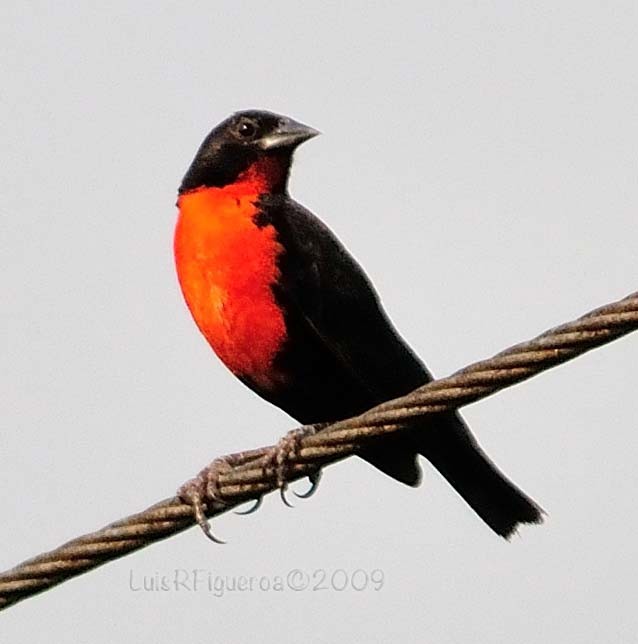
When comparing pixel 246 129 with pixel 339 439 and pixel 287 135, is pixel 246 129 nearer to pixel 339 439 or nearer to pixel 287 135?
pixel 287 135

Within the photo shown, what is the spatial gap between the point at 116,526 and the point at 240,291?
1.75m

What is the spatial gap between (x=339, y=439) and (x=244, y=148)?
8.37 feet

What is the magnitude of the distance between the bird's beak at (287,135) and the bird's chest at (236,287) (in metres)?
0.42

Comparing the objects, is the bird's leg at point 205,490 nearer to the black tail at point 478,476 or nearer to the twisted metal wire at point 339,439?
the twisted metal wire at point 339,439

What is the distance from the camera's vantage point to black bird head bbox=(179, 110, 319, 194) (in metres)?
6.64

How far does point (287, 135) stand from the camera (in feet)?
22.0

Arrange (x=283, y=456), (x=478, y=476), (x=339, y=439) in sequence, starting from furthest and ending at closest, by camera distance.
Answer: (x=478, y=476) < (x=283, y=456) < (x=339, y=439)

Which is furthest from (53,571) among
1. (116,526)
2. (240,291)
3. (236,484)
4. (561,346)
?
(240,291)

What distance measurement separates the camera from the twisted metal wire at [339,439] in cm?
394

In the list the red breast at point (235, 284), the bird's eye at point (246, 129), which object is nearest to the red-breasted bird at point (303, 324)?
the red breast at point (235, 284)

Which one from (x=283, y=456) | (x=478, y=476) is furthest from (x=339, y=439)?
(x=478, y=476)

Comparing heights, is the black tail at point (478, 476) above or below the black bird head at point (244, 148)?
below

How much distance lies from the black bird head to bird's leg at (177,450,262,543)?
1.44 metres

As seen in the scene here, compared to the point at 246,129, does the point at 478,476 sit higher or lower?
lower
